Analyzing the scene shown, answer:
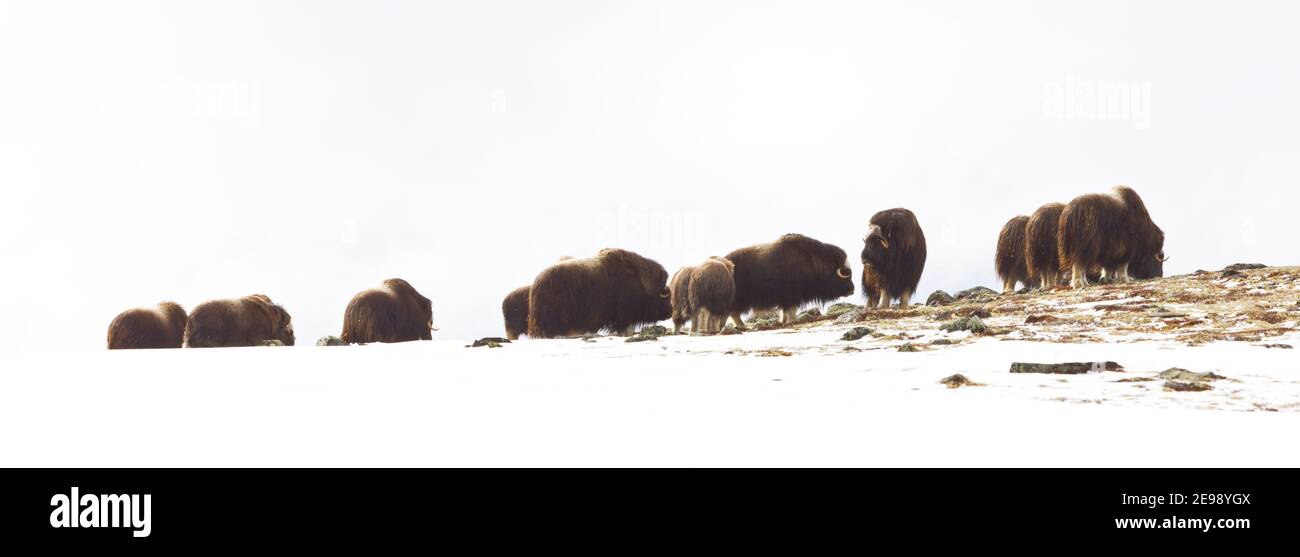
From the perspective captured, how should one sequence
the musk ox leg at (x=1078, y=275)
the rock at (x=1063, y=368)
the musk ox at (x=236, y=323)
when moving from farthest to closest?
1. the musk ox leg at (x=1078, y=275)
2. the musk ox at (x=236, y=323)
3. the rock at (x=1063, y=368)

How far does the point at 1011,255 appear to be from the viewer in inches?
934

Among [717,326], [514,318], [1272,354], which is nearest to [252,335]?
[514,318]

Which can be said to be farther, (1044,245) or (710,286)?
(1044,245)

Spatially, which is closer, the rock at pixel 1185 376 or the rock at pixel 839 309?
the rock at pixel 1185 376

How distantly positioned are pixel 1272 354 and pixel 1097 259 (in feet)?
38.4

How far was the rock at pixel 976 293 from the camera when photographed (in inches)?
734

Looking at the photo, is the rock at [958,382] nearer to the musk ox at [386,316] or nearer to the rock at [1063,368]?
the rock at [1063,368]

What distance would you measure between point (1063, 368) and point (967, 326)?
4.25 metres

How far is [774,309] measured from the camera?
61.3 ft

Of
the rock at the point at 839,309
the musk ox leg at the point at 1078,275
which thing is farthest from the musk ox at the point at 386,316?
the musk ox leg at the point at 1078,275

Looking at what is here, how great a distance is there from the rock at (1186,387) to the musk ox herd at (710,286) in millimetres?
9867

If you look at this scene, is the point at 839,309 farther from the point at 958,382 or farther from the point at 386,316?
the point at 958,382

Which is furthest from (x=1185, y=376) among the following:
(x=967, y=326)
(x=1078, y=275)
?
(x=1078, y=275)

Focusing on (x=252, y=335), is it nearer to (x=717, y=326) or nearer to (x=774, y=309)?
(x=717, y=326)
